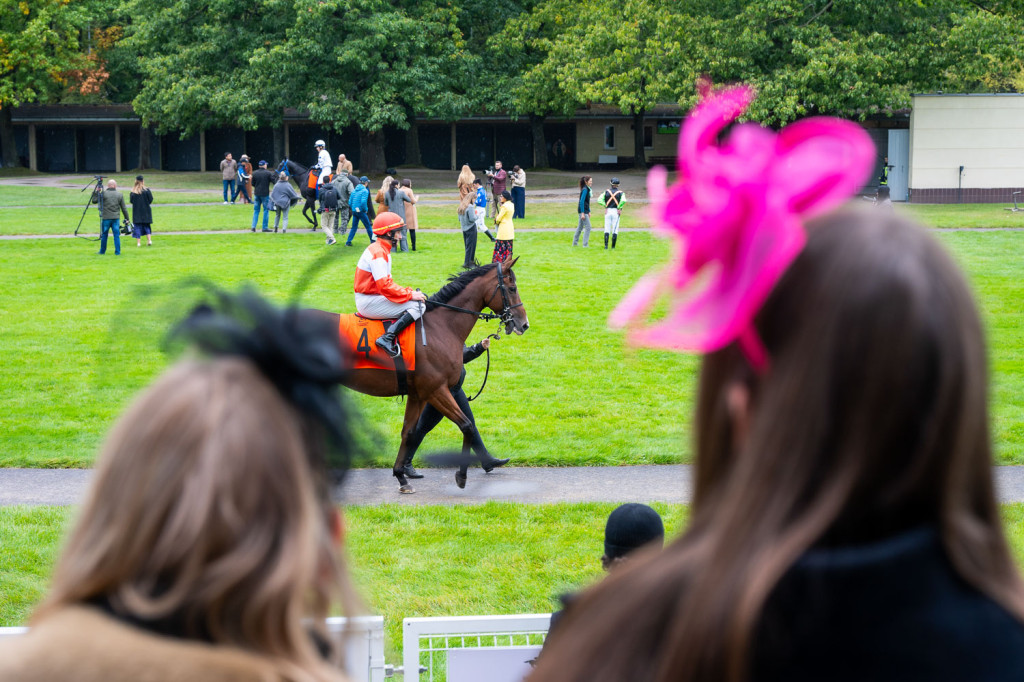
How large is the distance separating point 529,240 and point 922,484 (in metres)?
28.0

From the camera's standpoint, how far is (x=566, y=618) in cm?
157

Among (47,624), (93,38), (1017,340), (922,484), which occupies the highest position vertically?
(93,38)

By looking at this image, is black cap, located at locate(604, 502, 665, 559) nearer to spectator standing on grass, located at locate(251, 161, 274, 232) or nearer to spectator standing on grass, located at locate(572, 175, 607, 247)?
spectator standing on grass, located at locate(572, 175, 607, 247)

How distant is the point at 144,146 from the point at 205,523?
5968 cm

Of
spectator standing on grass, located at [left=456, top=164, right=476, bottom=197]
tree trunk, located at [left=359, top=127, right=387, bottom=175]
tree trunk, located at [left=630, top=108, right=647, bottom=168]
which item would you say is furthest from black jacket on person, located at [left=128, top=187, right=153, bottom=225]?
tree trunk, located at [left=630, top=108, right=647, bottom=168]

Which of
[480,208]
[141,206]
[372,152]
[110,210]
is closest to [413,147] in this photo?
[372,152]

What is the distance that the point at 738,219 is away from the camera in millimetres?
1408

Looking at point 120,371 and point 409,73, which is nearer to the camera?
point 120,371

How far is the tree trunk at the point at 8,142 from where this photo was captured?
55.5 meters

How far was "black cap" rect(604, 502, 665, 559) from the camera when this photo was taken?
4242mm

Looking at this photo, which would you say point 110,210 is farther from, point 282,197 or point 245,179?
point 245,179

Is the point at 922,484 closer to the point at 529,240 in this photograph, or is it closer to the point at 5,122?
the point at 529,240

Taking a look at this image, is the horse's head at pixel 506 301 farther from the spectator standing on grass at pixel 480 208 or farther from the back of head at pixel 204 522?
the spectator standing on grass at pixel 480 208

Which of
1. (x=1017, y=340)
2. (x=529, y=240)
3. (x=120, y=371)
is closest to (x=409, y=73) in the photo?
(x=529, y=240)
